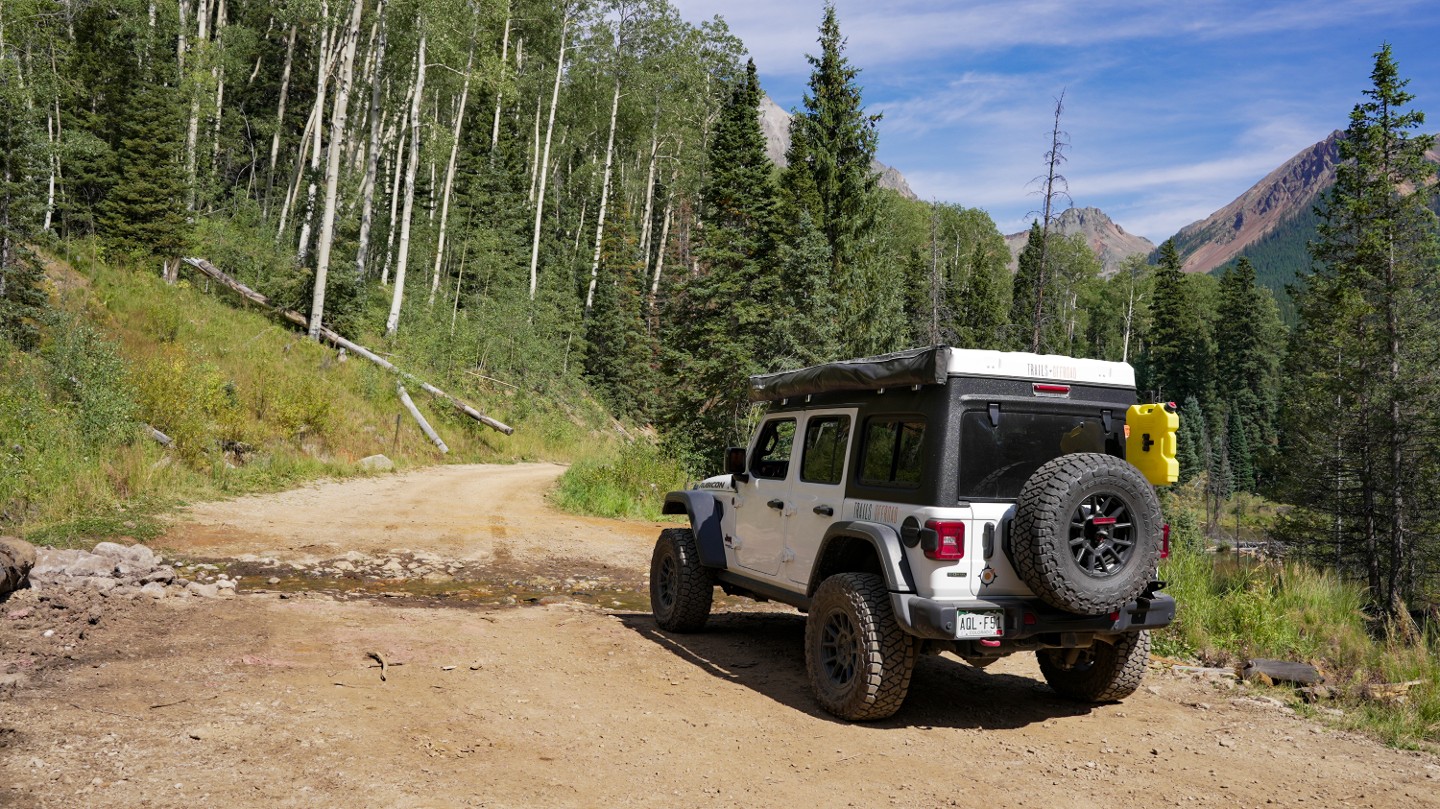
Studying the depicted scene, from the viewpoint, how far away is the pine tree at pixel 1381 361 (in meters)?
A: 27.7

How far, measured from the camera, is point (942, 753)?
5105 mm

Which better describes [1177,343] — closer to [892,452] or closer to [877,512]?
[892,452]

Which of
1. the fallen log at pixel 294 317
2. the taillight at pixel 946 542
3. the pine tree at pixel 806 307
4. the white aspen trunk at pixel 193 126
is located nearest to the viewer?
the taillight at pixel 946 542

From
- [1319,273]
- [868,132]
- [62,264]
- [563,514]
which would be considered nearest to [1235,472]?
[1319,273]

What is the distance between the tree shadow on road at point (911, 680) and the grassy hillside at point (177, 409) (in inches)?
282

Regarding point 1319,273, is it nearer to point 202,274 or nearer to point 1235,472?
point 202,274

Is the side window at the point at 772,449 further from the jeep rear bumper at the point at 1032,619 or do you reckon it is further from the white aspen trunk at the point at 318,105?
the white aspen trunk at the point at 318,105

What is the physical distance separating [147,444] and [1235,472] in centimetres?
8526

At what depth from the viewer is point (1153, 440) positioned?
5766mm

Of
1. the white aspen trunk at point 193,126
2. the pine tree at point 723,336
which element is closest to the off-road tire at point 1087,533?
the pine tree at point 723,336

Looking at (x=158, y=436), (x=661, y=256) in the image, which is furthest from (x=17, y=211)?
(x=661, y=256)

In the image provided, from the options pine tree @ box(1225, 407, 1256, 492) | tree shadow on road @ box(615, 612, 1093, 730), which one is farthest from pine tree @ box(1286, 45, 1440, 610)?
pine tree @ box(1225, 407, 1256, 492)

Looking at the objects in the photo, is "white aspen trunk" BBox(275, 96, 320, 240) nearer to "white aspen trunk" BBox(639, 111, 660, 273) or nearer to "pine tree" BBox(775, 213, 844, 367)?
"white aspen trunk" BBox(639, 111, 660, 273)

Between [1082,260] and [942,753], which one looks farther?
[1082,260]
